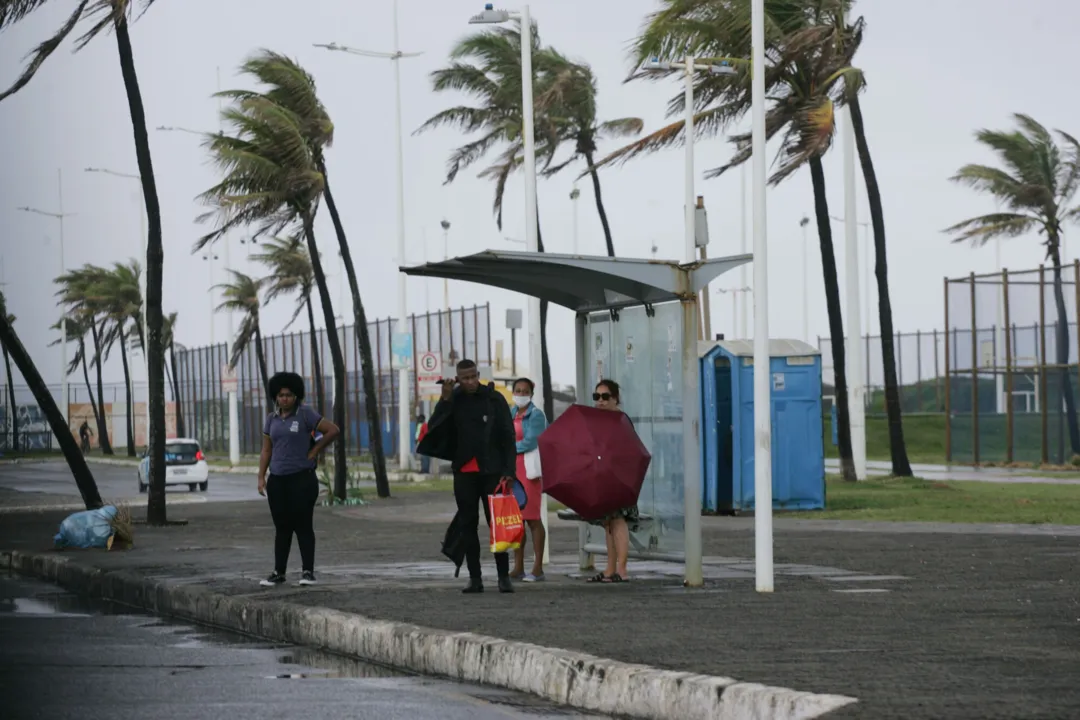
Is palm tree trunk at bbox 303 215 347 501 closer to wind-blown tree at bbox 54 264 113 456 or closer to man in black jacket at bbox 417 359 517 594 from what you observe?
man in black jacket at bbox 417 359 517 594

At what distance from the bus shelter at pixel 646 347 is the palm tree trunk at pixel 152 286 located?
10.7 metres

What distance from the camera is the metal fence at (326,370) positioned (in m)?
53.6

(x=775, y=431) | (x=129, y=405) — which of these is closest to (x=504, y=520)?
(x=775, y=431)

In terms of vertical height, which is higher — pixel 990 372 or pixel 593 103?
pixel 593 103

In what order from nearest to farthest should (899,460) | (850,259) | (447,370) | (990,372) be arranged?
(899,460)
(850,259)
(990,372)
(447,370)

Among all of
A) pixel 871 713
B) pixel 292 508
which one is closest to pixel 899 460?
pixel 292 508

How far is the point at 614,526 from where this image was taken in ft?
49.2

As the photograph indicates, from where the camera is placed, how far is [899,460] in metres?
33.8

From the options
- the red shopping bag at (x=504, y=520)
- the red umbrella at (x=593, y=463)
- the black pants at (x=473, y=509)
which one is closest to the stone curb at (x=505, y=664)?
the black pants at (x=473, y=509)

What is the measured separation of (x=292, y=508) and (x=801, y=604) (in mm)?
4652

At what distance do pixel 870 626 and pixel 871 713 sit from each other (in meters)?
3.71

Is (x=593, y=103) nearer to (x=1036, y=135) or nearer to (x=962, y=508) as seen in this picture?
(x=1036, y=135)

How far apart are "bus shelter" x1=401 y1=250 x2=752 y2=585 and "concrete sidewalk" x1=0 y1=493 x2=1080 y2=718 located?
0.47 m

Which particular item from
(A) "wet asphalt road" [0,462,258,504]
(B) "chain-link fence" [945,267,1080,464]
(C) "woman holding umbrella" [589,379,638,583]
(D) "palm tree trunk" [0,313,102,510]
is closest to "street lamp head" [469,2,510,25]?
(D) "palm tree trunk" [0,313,102,510]
